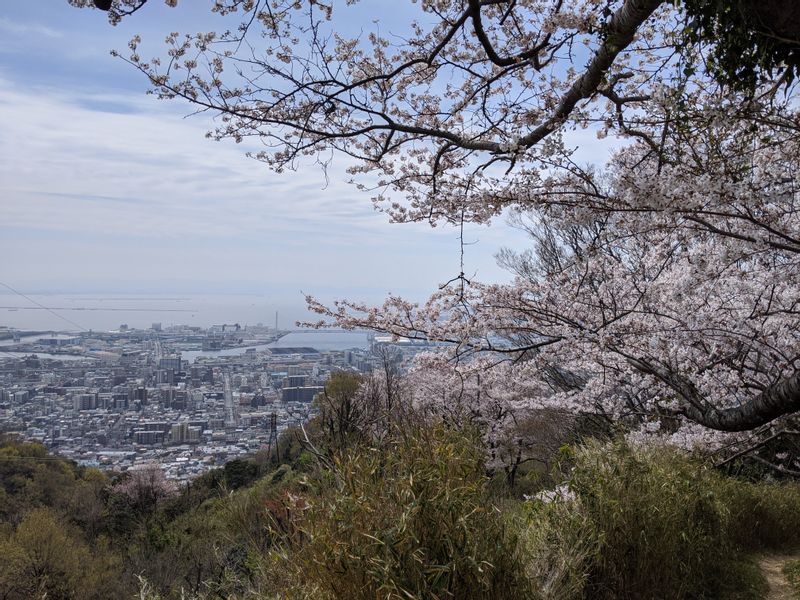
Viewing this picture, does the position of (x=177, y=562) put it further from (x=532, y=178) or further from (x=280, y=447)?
(x=532, y=178)

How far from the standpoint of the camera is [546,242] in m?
16.1

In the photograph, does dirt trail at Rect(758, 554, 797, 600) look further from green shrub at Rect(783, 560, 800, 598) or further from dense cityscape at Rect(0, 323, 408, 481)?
dense cityscape at Rect(0, 323, 408, 481)

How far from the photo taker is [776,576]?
5305 millimetres

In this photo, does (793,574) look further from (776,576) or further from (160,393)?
(160,393)

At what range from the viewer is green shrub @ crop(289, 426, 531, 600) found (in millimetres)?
1972

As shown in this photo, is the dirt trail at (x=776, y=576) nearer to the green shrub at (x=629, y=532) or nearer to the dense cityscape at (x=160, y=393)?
the green shrub at (x=629, y=532)

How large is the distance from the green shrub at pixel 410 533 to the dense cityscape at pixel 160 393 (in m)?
16.7

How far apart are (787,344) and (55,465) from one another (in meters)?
23.0

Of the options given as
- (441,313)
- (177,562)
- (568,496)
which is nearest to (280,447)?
(177,562)

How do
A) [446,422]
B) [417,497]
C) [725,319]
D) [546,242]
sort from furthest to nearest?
[546,242] < [725,319] < [446,422] < [417,497]

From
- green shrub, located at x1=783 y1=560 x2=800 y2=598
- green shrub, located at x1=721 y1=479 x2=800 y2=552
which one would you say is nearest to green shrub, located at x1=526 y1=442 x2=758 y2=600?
green shrub, located at x1=783 y1=560 x2=800 y2=598

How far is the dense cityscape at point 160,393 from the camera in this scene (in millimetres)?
24688

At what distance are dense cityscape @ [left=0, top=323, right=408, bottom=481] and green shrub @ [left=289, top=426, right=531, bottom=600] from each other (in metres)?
16.7

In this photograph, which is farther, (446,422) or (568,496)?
(568,496)
